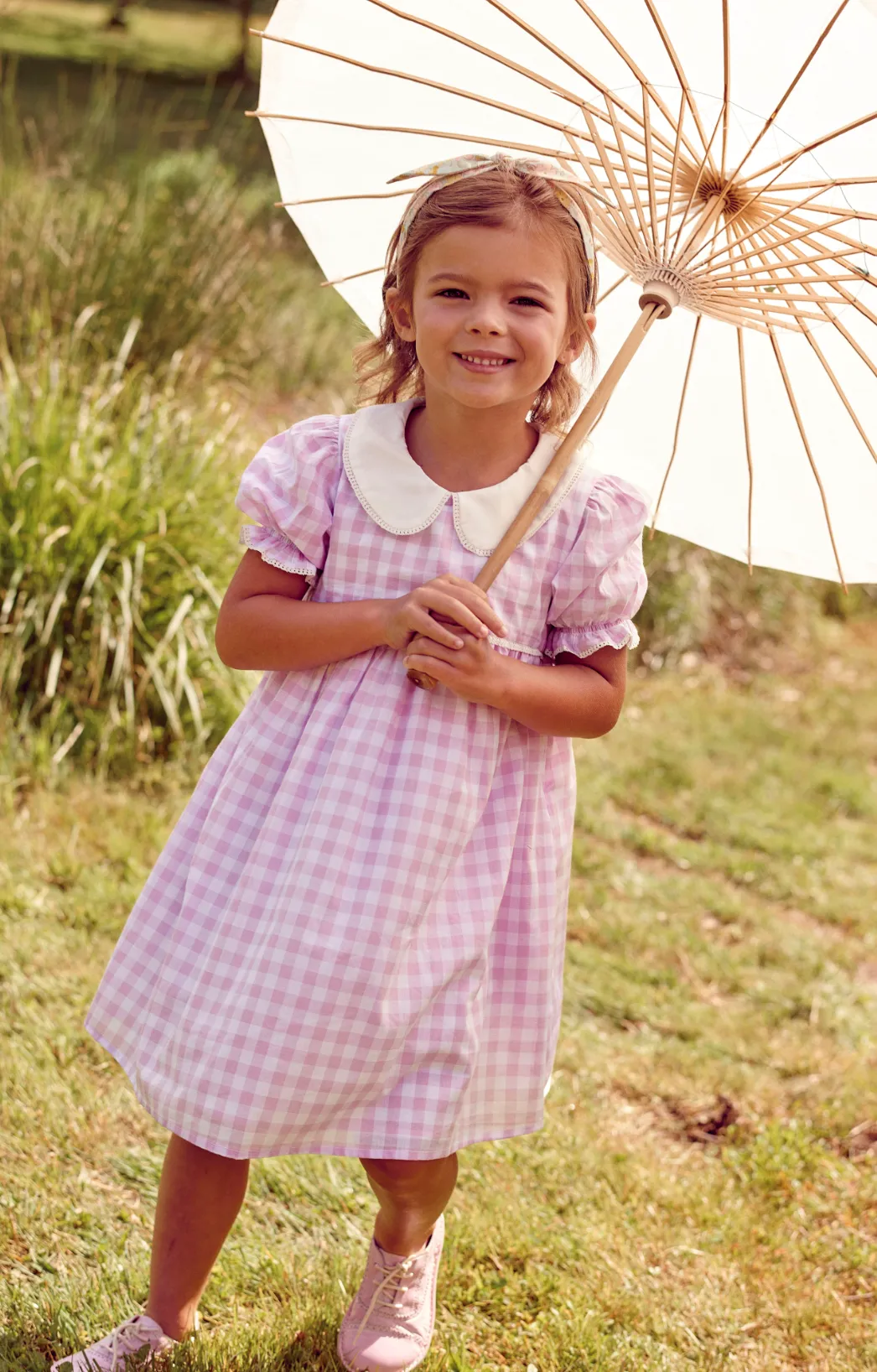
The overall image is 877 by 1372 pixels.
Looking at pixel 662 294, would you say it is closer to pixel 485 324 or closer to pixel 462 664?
pixel 485 324

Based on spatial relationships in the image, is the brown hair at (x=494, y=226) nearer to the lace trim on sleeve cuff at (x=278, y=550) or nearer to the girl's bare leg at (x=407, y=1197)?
the lace trim on sleeve cuff at (x=278, y=550)

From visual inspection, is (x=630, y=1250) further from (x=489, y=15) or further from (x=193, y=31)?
(x=193, y=31)

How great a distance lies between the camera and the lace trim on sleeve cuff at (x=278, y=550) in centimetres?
210

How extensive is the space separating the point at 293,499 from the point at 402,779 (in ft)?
1.49

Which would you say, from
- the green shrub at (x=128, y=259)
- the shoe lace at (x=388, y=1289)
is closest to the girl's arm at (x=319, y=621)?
the shoe lace at (x=388, y=1289)

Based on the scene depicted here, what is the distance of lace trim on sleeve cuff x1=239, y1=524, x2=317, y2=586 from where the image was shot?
2101 millimetres

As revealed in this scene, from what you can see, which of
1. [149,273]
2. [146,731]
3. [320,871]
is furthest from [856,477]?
[149,273]

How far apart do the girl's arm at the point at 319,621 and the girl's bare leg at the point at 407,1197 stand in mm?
788

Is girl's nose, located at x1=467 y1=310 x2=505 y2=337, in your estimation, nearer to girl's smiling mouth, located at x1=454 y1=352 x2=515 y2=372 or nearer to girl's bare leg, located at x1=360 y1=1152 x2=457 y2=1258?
girl's smiling mouth, located at x1=454 y1=352 x2=515 y2=372

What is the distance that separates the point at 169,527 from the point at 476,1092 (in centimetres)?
280

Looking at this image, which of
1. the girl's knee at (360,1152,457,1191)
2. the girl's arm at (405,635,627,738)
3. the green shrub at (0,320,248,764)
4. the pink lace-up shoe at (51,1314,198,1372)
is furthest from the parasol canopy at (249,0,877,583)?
the green shrub at (0,320,248,764)

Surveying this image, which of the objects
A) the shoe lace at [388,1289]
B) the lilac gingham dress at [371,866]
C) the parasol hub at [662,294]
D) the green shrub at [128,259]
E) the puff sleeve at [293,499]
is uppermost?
the green shrub at [128,259]

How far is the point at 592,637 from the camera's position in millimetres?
2141

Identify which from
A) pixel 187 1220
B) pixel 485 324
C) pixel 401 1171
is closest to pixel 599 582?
pixel 485 324
